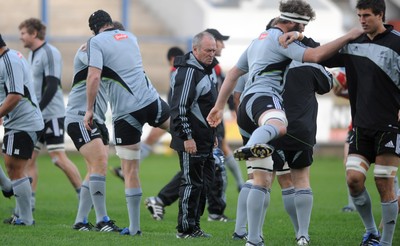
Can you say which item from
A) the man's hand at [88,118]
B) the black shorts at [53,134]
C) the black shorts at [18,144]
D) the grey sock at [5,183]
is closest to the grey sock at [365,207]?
the man's hand at [88,118]

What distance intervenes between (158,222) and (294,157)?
9.61 ft

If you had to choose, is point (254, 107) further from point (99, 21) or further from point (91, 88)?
point (99, 21)

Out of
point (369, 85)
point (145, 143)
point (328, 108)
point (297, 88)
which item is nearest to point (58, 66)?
point (145, 143)

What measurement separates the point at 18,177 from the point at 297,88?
3.55m

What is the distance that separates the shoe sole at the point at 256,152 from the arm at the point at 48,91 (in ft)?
17.6

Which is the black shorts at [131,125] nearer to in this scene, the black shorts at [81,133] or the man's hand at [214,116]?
the black shorts at [81,133]

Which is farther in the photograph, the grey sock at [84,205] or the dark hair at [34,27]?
the dark hair at [34,27]

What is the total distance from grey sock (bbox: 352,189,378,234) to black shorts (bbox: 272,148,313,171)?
76cm

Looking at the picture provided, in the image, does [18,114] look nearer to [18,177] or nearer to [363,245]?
[18,177]

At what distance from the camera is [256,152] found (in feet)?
24.7

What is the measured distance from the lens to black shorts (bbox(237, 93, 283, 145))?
8.05 m

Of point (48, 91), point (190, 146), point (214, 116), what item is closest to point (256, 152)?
point (214, 116)

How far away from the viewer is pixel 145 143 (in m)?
15.0

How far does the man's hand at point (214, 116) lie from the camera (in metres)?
8.59
